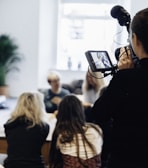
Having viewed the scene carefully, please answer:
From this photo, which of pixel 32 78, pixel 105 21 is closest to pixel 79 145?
pixel 32 78

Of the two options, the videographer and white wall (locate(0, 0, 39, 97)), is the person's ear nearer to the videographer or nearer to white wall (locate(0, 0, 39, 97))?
the videographer

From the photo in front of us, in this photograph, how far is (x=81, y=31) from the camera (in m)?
7.21

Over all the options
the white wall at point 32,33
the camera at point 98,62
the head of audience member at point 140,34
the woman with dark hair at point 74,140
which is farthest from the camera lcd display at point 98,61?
the white wall at point 32,33

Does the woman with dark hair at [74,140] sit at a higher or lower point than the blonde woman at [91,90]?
lower

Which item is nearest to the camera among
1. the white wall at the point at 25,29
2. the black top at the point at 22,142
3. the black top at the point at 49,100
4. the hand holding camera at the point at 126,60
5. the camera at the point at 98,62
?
the hand holding camera at the point at 126,60

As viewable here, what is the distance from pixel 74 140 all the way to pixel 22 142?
1.33ft

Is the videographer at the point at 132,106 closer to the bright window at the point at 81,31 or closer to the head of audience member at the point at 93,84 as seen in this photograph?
the head of audience member at the point at 93,84

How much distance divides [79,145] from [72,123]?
0.18 metres

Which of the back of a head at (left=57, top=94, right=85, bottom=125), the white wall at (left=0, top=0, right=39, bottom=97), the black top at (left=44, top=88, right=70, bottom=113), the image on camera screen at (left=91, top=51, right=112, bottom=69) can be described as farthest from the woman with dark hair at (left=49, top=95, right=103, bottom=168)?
the white wall at (left=0, top=0, right=39, bottom=97)

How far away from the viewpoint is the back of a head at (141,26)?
107 cm

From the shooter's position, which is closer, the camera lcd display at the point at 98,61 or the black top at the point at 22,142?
the camera lcd display at the point at 98,61

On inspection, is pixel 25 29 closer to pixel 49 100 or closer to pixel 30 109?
pixel 49 100

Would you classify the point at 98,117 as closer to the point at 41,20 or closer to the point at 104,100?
the point at 104,100

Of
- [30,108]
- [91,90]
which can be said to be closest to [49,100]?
[91,90]
